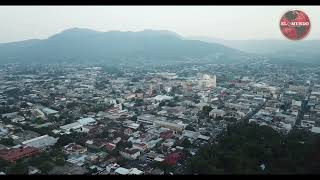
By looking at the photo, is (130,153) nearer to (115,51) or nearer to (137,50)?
(137,50)

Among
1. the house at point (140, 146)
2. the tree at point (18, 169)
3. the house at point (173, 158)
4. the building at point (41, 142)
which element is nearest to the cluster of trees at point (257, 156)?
the house at point (173, 158)

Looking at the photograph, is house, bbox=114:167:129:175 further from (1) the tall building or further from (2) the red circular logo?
(1) the tall building

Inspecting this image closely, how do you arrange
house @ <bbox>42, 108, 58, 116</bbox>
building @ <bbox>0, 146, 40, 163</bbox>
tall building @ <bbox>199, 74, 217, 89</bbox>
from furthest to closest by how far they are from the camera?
tall building @ <bbox>199, 74, 217, 89</bbox>, house @ <bbox>42, 108, 58, 116</bbox>, building @ <bbox>0, 146, 40, 163</bbox>

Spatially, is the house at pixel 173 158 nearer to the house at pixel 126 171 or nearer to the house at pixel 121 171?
the house at pixel 126 171

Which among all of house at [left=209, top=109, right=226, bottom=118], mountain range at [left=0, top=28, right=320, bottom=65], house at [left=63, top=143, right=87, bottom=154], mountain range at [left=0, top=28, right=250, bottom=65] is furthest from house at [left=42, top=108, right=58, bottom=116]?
mountain range at [left=0, top=28, right=250, bottom=65]

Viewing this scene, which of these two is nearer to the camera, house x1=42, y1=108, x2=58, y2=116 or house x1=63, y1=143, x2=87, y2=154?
house x1=63, y1=143, x2=87, y2=154

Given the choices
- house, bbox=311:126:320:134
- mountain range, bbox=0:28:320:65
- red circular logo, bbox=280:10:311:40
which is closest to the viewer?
red circular logo, bbox=280:10:311:40
